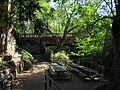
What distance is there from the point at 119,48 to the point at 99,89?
3627 millimetres

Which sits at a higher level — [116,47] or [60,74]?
[116,47]

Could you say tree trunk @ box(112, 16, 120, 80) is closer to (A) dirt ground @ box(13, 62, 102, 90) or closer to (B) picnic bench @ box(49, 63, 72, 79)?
(A) dirt ground @ box(13, 62, 102, 90)

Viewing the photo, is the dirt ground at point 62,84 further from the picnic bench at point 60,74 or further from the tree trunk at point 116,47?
the tree trunk at point 116,47

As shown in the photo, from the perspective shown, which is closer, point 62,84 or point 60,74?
point 62,84

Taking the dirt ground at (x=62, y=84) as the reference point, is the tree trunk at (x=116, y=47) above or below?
above

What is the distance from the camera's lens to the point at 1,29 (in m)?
9.38

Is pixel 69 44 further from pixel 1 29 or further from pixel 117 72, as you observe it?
pixel 117 72

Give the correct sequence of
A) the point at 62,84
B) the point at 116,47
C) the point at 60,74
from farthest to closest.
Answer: the point at 60,74 → the point at 62,84 → the point at 116,47

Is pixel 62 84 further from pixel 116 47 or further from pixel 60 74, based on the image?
pixel 116 47

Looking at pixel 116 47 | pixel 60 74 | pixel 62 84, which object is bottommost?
pixel 62 84

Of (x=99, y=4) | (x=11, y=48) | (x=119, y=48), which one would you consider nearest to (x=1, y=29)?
(x=11, y=48)

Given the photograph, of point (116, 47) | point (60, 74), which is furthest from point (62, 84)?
point (116, 47)

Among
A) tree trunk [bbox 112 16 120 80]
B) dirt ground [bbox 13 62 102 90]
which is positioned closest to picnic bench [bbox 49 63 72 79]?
dirt ground [bbox 13 62 102 90]

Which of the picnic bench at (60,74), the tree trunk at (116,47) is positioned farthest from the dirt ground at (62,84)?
the tree trunk at (116,47)
